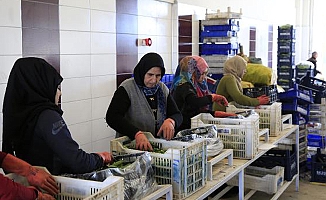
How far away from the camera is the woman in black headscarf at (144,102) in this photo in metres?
2.52

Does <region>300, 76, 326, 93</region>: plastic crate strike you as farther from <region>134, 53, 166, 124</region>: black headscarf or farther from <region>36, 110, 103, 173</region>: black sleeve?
<region>36, 110, 103, 173</region>: black sleeve

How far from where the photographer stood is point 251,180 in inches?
142

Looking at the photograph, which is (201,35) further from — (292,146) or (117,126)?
(117,126)

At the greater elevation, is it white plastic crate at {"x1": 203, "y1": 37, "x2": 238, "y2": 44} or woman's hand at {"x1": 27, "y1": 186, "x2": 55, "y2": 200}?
white plastic crate at {"x1": 203, "y1": 37, "x2": 238, "y2": 44}

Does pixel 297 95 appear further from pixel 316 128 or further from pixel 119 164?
pixel 119 164

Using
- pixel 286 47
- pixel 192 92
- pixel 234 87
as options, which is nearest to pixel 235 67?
pixel 234 87

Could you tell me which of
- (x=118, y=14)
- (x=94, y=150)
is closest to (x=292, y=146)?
(x=94, y=150)

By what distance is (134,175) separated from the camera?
68.8 inches

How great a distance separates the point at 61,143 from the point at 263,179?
2274 mm

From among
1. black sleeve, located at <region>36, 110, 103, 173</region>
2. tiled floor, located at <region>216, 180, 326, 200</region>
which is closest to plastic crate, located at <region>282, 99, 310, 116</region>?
tiled floor, located at <region>216, 180, 326, 200</region>

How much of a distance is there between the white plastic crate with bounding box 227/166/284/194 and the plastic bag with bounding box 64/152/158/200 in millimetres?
1818

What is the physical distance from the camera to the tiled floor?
416 centimetres

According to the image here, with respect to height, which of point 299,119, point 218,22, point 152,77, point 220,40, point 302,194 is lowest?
point 302,194

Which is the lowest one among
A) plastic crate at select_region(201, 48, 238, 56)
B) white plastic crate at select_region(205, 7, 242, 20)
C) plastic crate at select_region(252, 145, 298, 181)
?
plastic crate at select_region(252, 145, 298, 181)
